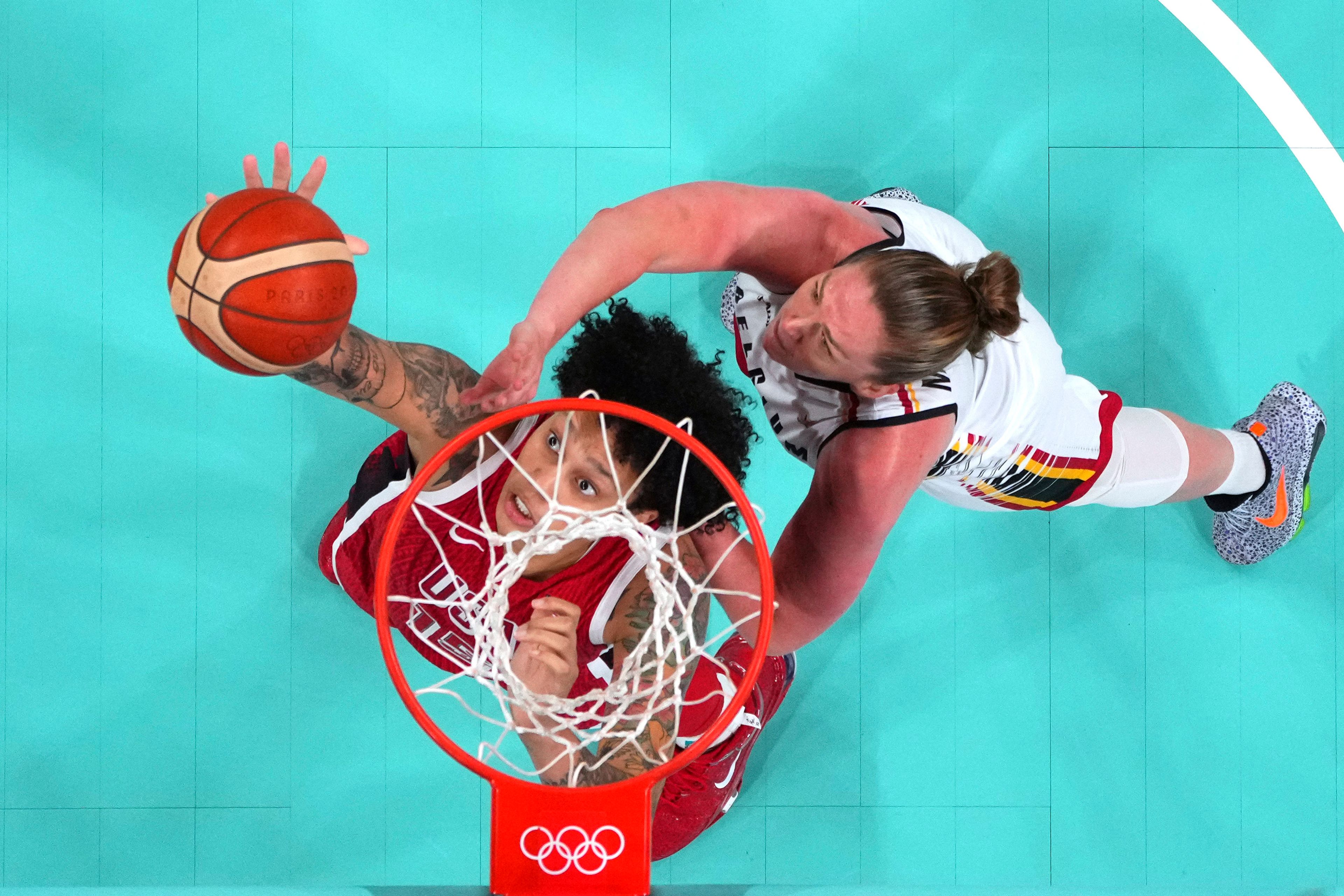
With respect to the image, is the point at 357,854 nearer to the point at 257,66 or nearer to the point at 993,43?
the point at 257,66

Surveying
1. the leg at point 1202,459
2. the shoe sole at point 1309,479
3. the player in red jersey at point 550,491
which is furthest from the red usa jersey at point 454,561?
the shoe sole at point 1309,479

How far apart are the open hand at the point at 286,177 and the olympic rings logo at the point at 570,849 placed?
3.76 feet

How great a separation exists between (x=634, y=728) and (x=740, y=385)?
4.02 feet

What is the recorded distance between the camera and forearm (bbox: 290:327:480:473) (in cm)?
194

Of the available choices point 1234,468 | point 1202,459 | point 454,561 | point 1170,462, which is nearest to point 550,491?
point 454,561

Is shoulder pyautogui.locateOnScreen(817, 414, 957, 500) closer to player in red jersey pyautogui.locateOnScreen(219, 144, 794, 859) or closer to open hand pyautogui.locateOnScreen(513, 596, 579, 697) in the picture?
player in red jersey pyautogui.locateOnScreen(219, 144, 794, 859)

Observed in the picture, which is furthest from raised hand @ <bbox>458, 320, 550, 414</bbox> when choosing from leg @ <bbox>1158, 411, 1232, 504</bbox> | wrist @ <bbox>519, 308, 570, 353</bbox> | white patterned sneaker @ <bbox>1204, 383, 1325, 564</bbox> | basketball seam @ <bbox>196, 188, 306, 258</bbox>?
white patterned sneaker @ <bbox>1204, 383, 1325, 564</bbox>

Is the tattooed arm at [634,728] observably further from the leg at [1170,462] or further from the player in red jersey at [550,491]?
the leg at [1170,462]

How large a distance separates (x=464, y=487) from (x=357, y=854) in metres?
1.47

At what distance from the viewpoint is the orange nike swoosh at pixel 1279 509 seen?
2.82 m

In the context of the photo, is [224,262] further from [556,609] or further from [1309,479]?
[1309,479]

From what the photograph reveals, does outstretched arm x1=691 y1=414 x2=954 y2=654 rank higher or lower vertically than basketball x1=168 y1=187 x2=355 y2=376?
lower

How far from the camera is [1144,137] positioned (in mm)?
3051

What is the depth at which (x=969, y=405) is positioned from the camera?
2.04m
